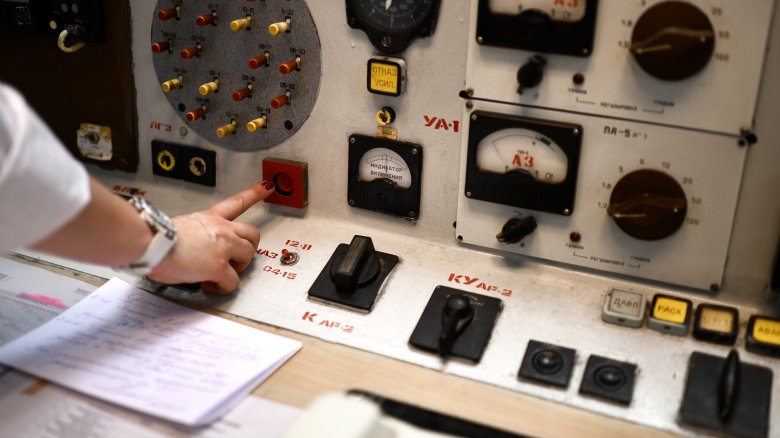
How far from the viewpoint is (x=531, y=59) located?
1577mm

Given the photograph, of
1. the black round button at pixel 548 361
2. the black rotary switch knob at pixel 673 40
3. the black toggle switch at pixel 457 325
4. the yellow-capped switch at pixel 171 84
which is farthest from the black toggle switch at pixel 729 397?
the yellow-capped switch at pixel 171 84

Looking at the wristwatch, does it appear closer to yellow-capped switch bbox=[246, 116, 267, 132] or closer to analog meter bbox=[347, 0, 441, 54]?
yellow-capped switch bbox=[246, 116, 267, 132]

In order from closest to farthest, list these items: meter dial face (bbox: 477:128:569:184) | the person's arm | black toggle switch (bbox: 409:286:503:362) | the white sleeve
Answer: the white sleeve < the person's arm < black toggle switch (bbox: 409:286:503:362) < meter dial face (bbox: 477:128:569:184)

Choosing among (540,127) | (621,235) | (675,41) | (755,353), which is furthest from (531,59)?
(755,353)

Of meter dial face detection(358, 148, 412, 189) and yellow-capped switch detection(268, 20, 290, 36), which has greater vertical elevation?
yellow-capped switch detection(268, 20, 290, 36)

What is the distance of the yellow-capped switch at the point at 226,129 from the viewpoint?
1889 millimetres

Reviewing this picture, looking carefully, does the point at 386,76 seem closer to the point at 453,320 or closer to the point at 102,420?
the point at 453,320

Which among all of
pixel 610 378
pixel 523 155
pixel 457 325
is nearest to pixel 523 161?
pixel 523 155

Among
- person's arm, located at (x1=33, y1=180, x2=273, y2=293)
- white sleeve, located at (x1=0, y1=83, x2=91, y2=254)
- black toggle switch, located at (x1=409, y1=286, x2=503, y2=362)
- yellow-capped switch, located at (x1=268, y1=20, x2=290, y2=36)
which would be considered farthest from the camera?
yellow-capped switch, located at (x1=268, y1=20, x2=290, y2=36)

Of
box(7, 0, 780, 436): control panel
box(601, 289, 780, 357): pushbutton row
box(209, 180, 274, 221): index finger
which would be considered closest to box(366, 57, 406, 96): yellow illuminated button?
box(7, 0, 780, 436): control panel

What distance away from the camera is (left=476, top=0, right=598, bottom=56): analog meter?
1.53m

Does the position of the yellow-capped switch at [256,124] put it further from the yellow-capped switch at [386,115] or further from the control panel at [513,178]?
the yellow-capped switch at [386,115]

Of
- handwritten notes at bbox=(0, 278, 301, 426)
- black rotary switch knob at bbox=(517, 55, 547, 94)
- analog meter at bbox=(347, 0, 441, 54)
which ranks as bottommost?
handwritten notes at bbox=(0, 278, 301, 426)

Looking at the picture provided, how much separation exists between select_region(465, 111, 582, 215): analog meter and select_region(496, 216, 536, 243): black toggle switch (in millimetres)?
31
